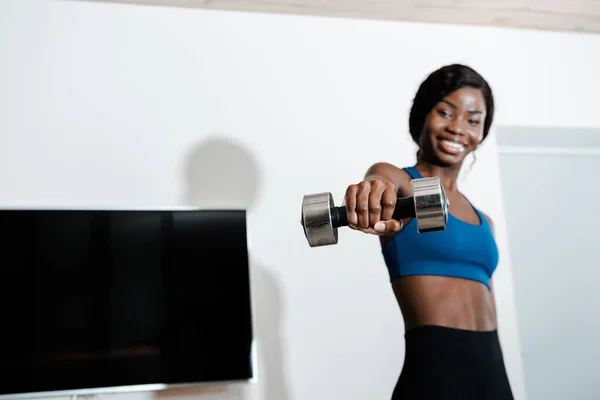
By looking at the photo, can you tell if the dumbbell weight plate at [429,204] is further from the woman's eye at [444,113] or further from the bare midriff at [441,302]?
the woman's eye at [444,113]

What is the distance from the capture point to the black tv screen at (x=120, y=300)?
1.57 meters

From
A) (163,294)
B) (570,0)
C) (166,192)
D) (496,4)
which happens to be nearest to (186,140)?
(166,192)

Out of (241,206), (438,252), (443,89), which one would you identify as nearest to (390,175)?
(438,252)

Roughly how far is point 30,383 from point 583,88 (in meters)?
2.00

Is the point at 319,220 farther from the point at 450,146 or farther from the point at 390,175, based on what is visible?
the point at 450,146

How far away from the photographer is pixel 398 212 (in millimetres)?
977

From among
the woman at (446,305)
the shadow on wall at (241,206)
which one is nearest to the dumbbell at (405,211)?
the woman at (446,305)

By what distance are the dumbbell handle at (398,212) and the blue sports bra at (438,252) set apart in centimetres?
45

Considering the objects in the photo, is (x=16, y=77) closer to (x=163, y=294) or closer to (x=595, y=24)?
(x=163, y=294)

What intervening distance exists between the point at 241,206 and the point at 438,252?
2.10 ft

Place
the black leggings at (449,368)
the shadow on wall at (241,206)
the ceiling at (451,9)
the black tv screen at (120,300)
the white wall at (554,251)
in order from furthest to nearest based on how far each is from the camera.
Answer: the white wall at (554,251) → the ceiling at (451,9) → the shadow on wall at (241,206) → the black tv screen at (120,300) → the black leggings at (449,368)

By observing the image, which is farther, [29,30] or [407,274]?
[29,30]

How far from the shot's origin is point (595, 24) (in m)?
2.21

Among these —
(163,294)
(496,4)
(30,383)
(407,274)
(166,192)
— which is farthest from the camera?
(496,4)
